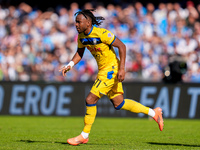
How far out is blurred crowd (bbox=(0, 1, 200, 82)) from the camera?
14852 millimetres

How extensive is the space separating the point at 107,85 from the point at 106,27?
10.1m

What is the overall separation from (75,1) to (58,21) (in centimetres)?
196

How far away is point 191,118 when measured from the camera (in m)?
13.7

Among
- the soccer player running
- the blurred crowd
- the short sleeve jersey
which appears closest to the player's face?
the soccer player running

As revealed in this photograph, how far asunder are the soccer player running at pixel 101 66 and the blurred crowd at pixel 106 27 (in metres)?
6.91

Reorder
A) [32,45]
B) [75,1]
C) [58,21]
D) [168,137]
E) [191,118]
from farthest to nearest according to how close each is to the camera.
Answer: [75,1]
[58,21]
[32,45]
[191,118]
[168,137]

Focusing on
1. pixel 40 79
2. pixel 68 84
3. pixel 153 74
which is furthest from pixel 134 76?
pixel 40 79

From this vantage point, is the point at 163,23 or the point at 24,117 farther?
the point at 163,23

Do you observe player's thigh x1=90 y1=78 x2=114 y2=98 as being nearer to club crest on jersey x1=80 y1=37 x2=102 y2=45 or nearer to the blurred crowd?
club crest on jersey x1=80 y1=37 x2=102 y2=45

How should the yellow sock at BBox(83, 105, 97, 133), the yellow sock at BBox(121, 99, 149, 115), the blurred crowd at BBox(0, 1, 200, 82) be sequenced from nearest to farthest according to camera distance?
1. the yellow sock at BBox(83, 105, 97, 133)
2. the yellow sock at BBox(121, 99, 149, 115)
3. the blurred crowd at BBox(0, 1, 200, 82)

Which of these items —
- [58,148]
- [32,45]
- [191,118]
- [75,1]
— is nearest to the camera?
[58,148]

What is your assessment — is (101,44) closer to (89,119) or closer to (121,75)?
(121,75)

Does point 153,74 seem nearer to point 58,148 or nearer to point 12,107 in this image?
point 12,107

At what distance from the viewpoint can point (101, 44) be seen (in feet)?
23.3
